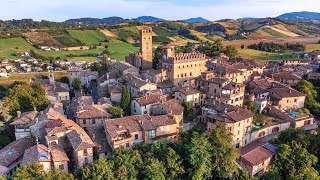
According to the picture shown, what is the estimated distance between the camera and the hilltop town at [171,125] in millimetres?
39156

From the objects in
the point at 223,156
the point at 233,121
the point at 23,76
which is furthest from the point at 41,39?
the point at 223,156

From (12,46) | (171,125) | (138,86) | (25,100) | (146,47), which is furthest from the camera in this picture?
(12,46)

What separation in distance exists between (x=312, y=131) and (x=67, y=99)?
47.3 metres

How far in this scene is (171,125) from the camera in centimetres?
4416

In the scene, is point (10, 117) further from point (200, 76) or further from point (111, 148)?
point (200, 76)

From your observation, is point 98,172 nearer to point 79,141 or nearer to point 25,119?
point 79,141

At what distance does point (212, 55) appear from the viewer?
87188 millimetres

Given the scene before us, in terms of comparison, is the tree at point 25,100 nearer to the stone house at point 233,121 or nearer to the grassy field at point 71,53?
the stone house at point 233,121

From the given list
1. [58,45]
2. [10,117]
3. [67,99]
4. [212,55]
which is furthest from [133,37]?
[10,117]

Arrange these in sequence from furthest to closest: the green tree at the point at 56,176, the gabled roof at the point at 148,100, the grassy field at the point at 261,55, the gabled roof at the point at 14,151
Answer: the grassy field at the point at 261,55
the gabled roof at the point at 148,100
the gabled roof at the point at 14,151
the green tree at the point at 56,176

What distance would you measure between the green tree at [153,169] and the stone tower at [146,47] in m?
34.2

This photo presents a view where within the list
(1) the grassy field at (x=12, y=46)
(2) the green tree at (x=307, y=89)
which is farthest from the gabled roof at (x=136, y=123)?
(1) the grassy field at (x=12, y=46)

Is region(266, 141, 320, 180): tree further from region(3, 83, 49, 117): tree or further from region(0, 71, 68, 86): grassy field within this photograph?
region(0, 71, 68, 86): grassy field

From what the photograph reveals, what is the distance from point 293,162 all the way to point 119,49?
10913 cm
